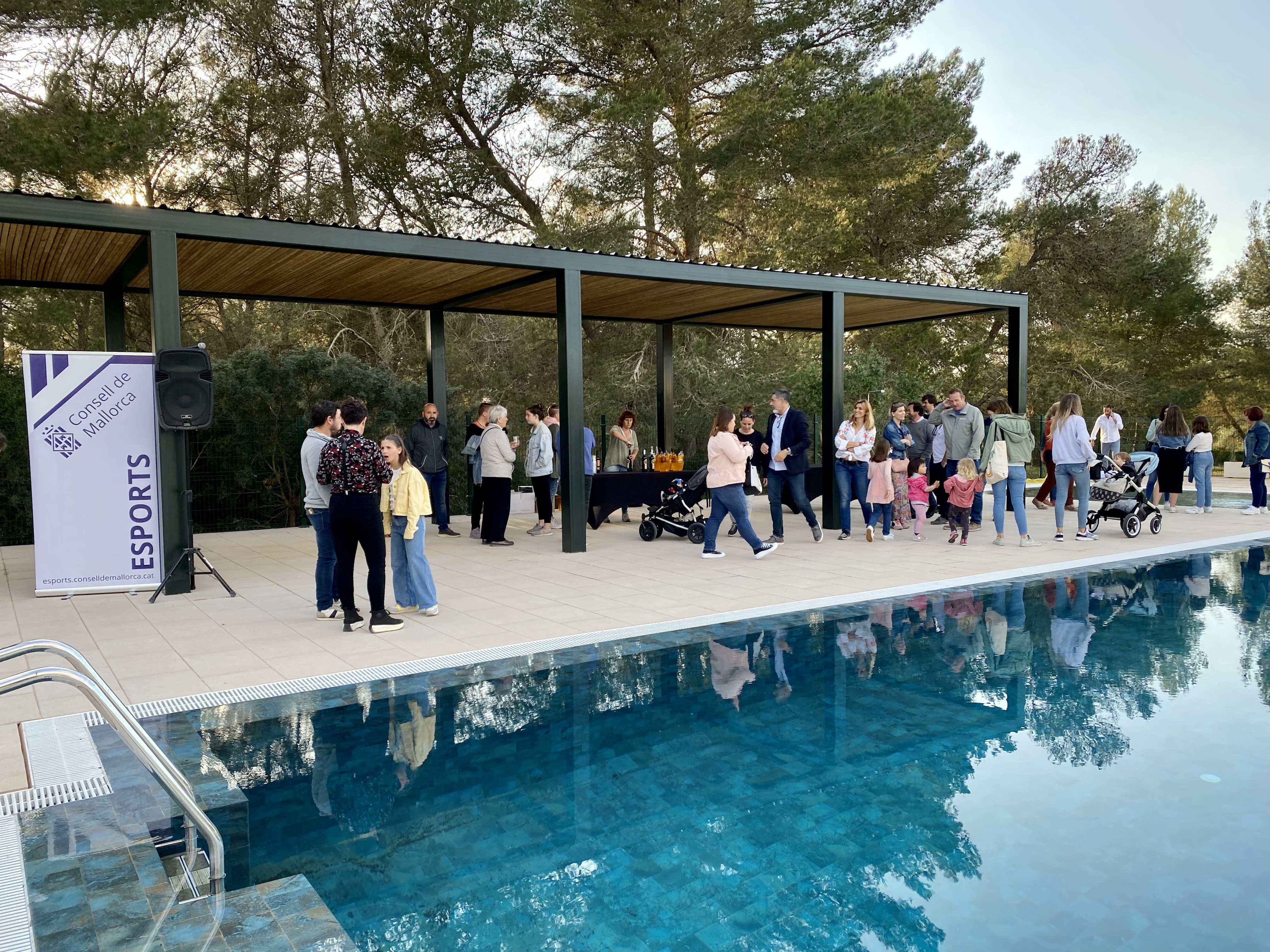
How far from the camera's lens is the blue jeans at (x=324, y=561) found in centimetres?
680

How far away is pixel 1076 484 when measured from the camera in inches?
411

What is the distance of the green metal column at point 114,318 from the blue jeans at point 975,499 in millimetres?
9798

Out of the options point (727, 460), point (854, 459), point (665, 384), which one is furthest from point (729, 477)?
point (665, 384)

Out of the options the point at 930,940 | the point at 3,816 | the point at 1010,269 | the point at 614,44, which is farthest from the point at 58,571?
the point at 1010,269

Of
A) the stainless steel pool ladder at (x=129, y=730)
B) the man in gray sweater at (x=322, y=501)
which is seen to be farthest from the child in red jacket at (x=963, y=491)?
the stainless steel pool ladder at (x=129, y=730)

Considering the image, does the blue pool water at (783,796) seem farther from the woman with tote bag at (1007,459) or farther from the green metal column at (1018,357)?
the green metal column at (1018,357)

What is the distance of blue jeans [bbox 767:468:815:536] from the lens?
1063cm

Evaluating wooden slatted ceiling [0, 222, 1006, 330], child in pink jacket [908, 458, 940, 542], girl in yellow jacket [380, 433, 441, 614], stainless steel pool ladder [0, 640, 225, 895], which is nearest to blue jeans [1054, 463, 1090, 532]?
child in pink jacket [908, 458, 940, 542]

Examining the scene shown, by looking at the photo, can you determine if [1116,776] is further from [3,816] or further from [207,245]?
[207,245]

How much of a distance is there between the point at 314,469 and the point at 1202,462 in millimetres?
13495

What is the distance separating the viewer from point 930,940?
2.63 m

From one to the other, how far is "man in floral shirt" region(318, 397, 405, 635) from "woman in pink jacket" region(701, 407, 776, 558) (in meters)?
3.71

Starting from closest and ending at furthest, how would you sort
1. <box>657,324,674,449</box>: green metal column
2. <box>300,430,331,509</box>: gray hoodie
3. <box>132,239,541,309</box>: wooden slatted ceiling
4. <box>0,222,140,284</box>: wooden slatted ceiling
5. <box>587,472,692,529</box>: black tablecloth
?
<box>300,430,331,509</box>: gray hoodie
<box>0,222,140,284</box>: wooden slatted ceiling
<box>132,239,541,309</box>: wooden slatted ceiling
<box>587,472,692,529</box>: black tablecloth
<box>657,324,674,449</box>: green metal column

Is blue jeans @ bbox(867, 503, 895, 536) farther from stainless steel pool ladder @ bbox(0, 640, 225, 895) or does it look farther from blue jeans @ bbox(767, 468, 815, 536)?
stainless steel pool ladder @ bbox(0, 640, 225, 895)
